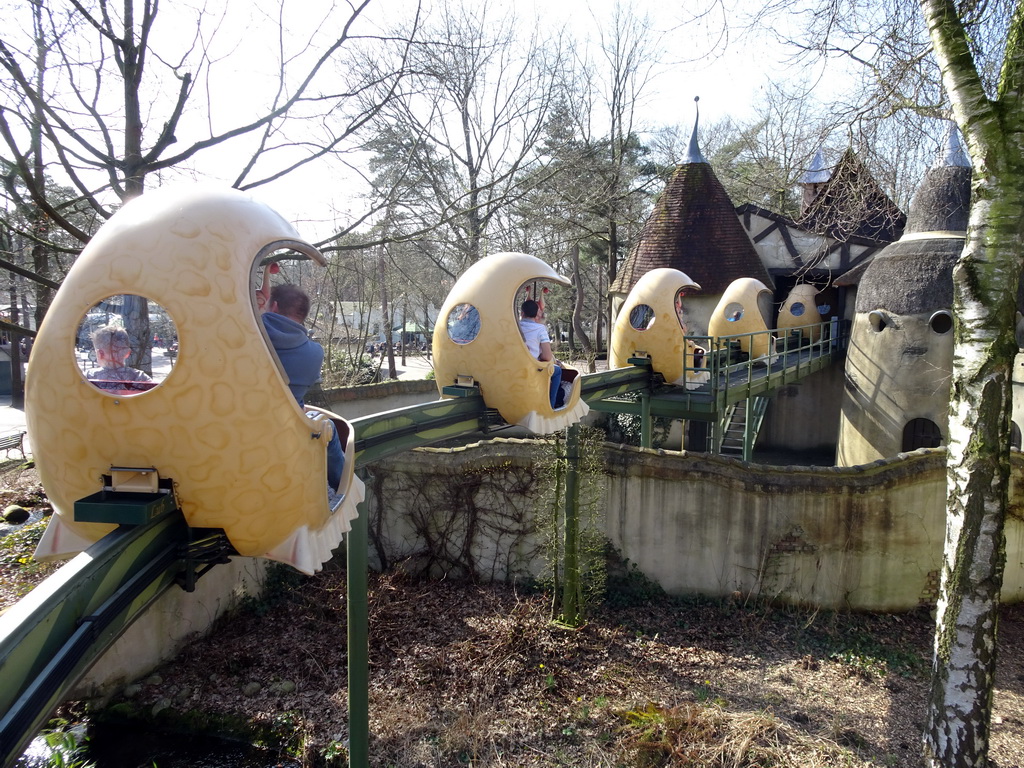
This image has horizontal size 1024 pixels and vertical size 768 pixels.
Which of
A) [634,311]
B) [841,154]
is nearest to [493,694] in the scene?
[634,311]

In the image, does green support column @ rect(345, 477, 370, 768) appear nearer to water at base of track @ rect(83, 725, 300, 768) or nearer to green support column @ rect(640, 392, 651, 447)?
water at base of track @ rect(83, 725, 300, 768)

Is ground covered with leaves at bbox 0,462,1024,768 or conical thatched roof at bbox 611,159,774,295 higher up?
conical thatched roof at bbox 611,159,774,295

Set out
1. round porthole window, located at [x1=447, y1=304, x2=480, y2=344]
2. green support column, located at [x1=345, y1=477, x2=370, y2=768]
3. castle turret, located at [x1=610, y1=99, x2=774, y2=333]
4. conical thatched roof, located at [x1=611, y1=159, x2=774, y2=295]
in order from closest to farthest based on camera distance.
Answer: green support column, located at [x1=345, y1=477, x2=370, y2=768] < round porthole window, located at [x1=447, y1=304, x2=480, y2=344] < castle turret, located at [x1=610, y1=99, x2=774, y2=333] < conical thatched roof, located at [x1=611, y1=159, x2=774, y2=295]

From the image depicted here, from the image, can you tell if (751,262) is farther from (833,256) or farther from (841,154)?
(841,154)

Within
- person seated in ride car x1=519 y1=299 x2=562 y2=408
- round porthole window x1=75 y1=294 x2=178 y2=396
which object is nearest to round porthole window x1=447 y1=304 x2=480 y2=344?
A: person seated in ride car x1=519 y1=299 x2=562 y2=408

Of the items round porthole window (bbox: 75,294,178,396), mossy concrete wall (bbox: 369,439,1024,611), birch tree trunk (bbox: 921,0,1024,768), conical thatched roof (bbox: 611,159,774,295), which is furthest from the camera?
conical thatched roof (bbox: 611,159,774,295)

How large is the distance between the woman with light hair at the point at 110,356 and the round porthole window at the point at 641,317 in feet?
23.2

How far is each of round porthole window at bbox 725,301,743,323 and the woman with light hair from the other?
1247 cm

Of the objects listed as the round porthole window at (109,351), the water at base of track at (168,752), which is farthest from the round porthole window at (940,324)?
the round porthole window at (109,351)

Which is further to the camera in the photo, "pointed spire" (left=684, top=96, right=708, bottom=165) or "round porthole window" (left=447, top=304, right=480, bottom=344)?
"pointed spire" (left=684, top=96, right=708, bottom=165)

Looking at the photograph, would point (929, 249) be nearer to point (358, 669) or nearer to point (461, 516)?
point (461, 516)

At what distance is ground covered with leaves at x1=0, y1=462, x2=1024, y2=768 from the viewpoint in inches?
244

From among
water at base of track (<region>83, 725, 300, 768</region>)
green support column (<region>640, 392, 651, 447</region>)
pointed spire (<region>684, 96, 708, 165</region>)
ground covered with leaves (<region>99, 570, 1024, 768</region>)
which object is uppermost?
pointed spire (<region>684, 96, 708, 165</region>)

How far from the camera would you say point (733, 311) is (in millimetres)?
13844
